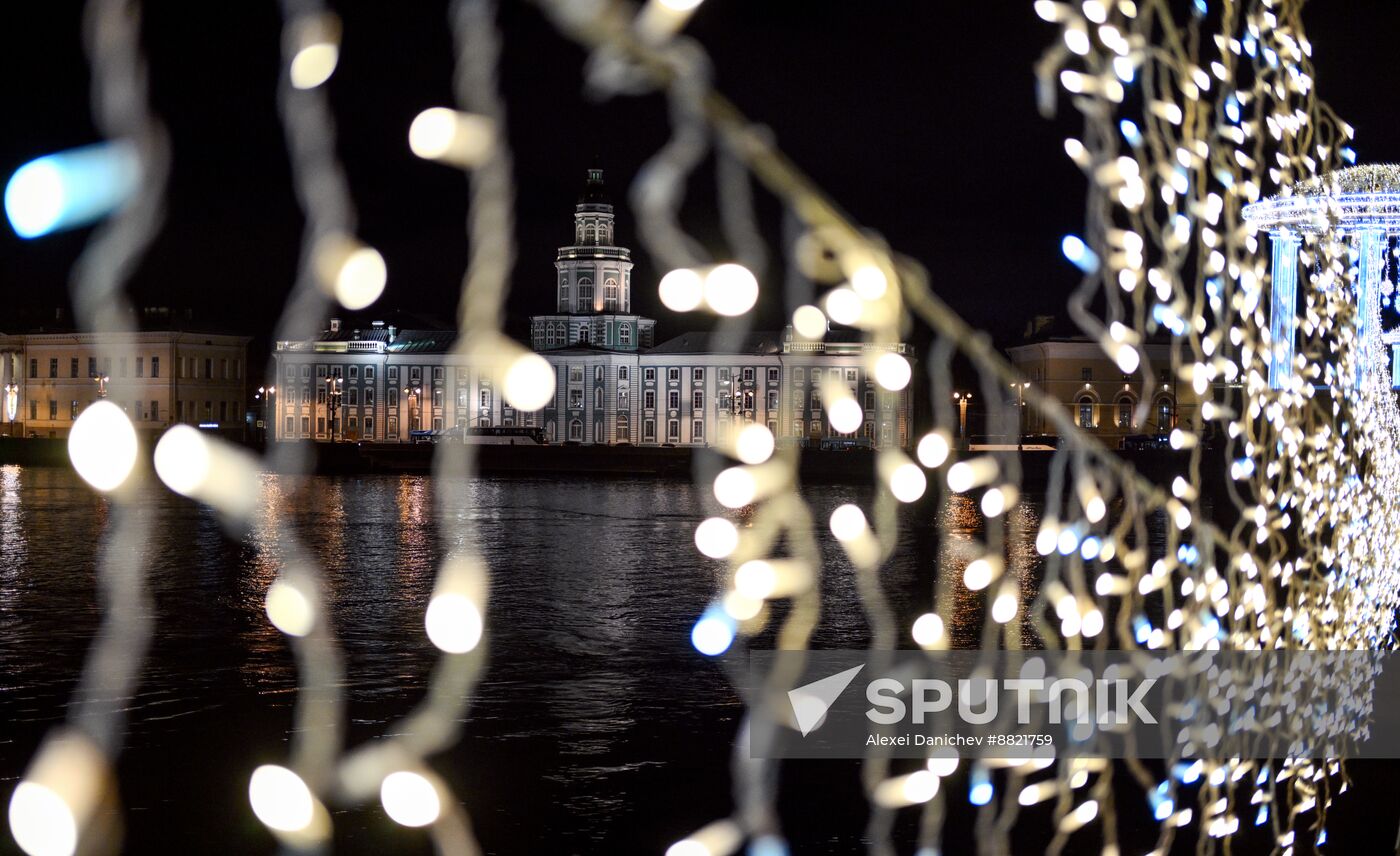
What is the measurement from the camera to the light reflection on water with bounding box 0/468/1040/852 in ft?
15.5

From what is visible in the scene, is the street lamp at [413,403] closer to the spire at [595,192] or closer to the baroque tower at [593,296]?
the baroque tower at [593,296]

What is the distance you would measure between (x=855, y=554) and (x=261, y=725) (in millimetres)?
4416

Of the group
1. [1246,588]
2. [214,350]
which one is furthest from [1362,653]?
[214,350]

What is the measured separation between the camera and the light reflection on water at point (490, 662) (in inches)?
186

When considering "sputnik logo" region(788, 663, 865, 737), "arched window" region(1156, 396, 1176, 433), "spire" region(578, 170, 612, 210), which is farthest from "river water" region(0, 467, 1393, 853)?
"spire" region(578, 170, 612, 210)

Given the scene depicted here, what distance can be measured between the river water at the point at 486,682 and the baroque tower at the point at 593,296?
51796 mm

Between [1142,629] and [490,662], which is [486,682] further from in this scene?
[1142,629]

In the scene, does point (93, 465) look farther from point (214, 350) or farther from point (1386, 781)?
point (214, 350)

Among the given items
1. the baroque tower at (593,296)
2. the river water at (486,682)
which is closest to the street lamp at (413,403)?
the baroque tower at (593,296)

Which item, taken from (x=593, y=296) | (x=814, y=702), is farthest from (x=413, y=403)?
(x=814, y=702)

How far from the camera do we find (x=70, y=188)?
1.11 metres

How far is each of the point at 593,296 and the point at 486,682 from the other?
61667mm

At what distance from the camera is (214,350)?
44469 millimetres

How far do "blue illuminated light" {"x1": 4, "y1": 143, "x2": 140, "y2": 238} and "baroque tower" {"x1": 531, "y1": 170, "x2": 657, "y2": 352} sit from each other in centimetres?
6411
